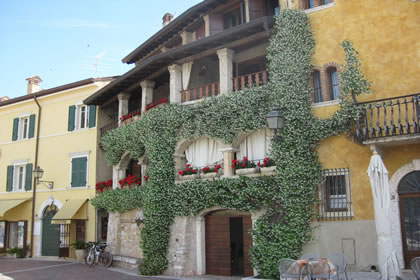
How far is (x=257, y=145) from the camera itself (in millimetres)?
13523

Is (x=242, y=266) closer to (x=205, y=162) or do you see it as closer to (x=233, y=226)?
(x=233, y=226)

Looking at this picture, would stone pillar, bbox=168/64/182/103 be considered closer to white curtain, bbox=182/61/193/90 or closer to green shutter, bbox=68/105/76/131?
white curtain, bbox=182/61/193/90

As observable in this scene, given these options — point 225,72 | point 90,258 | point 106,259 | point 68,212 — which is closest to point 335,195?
point 225,72

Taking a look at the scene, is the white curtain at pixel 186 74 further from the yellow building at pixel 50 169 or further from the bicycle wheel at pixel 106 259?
the bicycle wheel at pixel 106 259

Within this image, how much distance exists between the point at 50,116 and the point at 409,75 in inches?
737

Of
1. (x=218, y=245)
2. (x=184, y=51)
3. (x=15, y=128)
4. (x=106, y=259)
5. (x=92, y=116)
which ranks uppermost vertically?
(x=184, y=51)

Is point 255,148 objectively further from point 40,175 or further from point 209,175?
point 40,175

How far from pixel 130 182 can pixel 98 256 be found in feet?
11.1

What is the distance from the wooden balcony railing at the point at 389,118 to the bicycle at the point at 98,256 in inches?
455

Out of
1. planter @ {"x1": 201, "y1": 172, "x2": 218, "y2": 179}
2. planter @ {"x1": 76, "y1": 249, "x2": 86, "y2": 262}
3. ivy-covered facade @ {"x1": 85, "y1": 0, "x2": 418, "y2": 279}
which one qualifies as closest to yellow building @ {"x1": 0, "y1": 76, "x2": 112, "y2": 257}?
planter @ {"x1": 76, "y1": 249, "x2": 86, "y2": 262}

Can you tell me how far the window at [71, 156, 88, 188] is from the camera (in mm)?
A: 20875

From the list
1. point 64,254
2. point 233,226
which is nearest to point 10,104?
point 64,254

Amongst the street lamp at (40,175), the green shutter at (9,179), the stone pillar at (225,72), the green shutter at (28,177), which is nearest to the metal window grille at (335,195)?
the stone pillar at (225,72)

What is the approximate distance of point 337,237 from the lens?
11.2 m
